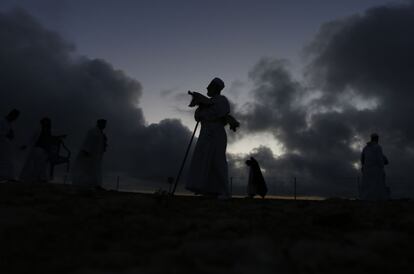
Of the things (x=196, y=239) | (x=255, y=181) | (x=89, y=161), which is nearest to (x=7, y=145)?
(x=89, y=161)

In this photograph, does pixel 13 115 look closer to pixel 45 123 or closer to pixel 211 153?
pixel 45 123

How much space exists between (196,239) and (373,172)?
34.2 ft

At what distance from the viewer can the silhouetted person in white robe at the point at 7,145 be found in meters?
11.9

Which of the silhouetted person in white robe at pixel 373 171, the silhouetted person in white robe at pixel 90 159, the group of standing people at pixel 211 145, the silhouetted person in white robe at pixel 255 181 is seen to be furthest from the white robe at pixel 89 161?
the silhouetted person in white robe at pixel 373 171

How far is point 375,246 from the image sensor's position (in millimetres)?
3377

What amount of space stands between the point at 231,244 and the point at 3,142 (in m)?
10.4

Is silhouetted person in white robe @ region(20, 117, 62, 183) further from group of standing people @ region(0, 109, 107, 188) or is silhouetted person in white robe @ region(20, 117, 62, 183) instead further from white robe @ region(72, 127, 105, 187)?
white robe @ region(72, 127, 105, 187)

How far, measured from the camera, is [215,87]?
9.38 metres

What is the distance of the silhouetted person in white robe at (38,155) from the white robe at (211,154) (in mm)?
5534

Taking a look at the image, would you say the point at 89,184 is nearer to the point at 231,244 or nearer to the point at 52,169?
the point at 52,169

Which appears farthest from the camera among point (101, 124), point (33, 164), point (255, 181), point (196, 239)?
point (255, 181)

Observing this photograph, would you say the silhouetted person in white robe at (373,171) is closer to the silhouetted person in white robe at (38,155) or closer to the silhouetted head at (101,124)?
the silhouetted head at (101,124)

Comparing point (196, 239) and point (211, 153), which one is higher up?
point (211, 153)

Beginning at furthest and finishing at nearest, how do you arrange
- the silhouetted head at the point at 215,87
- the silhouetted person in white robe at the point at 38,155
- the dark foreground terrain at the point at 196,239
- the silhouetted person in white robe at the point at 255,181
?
the silhouetted person in white robe at the point at 255,181 < the silhouetted person in white robe at the point at 38,155 < the silhouetted head at the point at 215,87 < the dark foreground terrain at the point at 196,239
